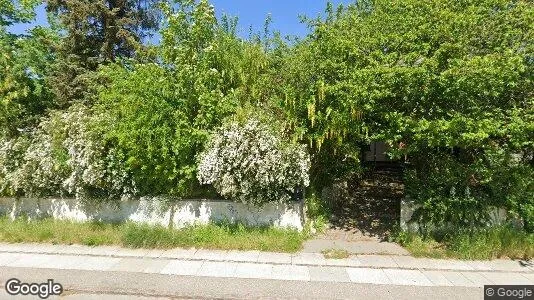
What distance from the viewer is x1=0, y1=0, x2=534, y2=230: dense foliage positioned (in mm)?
5730

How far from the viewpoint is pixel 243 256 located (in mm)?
5863

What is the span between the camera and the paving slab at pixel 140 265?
206 inches

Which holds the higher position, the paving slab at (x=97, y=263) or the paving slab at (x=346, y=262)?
the paving slab at (x=97, y=263)

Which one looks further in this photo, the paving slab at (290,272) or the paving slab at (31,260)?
the paving slab at (31,260)

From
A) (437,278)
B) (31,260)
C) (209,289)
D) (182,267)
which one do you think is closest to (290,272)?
(209,289)

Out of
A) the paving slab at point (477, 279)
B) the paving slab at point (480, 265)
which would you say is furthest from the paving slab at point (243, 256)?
the paving slab at point (480, 265)

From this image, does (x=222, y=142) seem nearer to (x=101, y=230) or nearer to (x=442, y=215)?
(x=101, y=230)

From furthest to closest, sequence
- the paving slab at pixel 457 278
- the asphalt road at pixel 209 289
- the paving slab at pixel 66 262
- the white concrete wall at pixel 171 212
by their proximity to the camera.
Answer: the white concrete wall at pixel 171 212, the paving slab at pixel 66 262, the paving slab at pixel 457 278, the asphalt road at pixel 209 289

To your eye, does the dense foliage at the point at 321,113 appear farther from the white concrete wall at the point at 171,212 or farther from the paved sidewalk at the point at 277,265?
the paved sidewalk at the point at 277,265

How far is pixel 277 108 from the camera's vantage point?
7.00 meters

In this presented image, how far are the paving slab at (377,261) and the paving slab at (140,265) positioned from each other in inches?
135

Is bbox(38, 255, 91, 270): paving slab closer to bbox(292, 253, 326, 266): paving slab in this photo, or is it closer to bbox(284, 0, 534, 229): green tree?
bbox(292, 253, 326, 266): paving slab

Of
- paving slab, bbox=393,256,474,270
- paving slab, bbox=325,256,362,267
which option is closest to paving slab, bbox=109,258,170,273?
paving slab, bbox=325,256,362,267

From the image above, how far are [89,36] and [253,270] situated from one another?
10089mm
